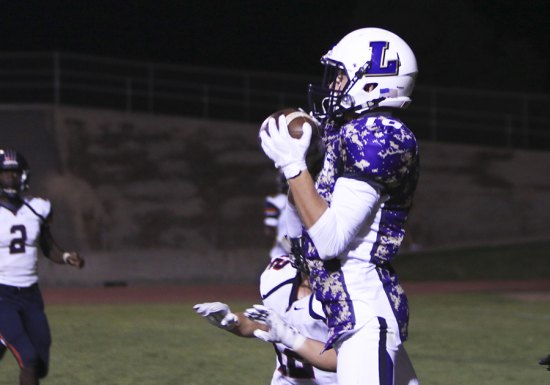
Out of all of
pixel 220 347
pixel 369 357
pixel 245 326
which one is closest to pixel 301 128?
pixel 369 357

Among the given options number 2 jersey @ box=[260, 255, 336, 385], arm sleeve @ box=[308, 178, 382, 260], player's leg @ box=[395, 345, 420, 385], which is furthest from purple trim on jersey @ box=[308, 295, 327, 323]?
arm sleeve @ box=[308, 178, 382, 260]

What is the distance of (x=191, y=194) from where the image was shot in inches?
753

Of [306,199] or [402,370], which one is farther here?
[402,370]

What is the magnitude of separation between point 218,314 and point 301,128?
0.96 metres

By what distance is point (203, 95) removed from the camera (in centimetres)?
2094

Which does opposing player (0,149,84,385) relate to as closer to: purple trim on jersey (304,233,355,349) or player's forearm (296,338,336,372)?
player's forearm (296,338,336,372)

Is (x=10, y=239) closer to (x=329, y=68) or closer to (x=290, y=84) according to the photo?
(x=329, y=68)

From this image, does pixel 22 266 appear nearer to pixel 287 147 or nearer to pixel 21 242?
pixel 21 242

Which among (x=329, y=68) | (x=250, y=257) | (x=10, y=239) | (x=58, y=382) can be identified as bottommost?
(x=250, y=257)

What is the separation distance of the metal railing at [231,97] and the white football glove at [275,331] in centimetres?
1620

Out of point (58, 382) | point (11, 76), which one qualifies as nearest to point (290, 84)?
point (11, 76)

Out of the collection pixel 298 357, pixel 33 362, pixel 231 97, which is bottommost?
pixel 33 362

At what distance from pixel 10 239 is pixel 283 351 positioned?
10.4 ft

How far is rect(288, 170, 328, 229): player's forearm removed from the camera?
11.4 ft
